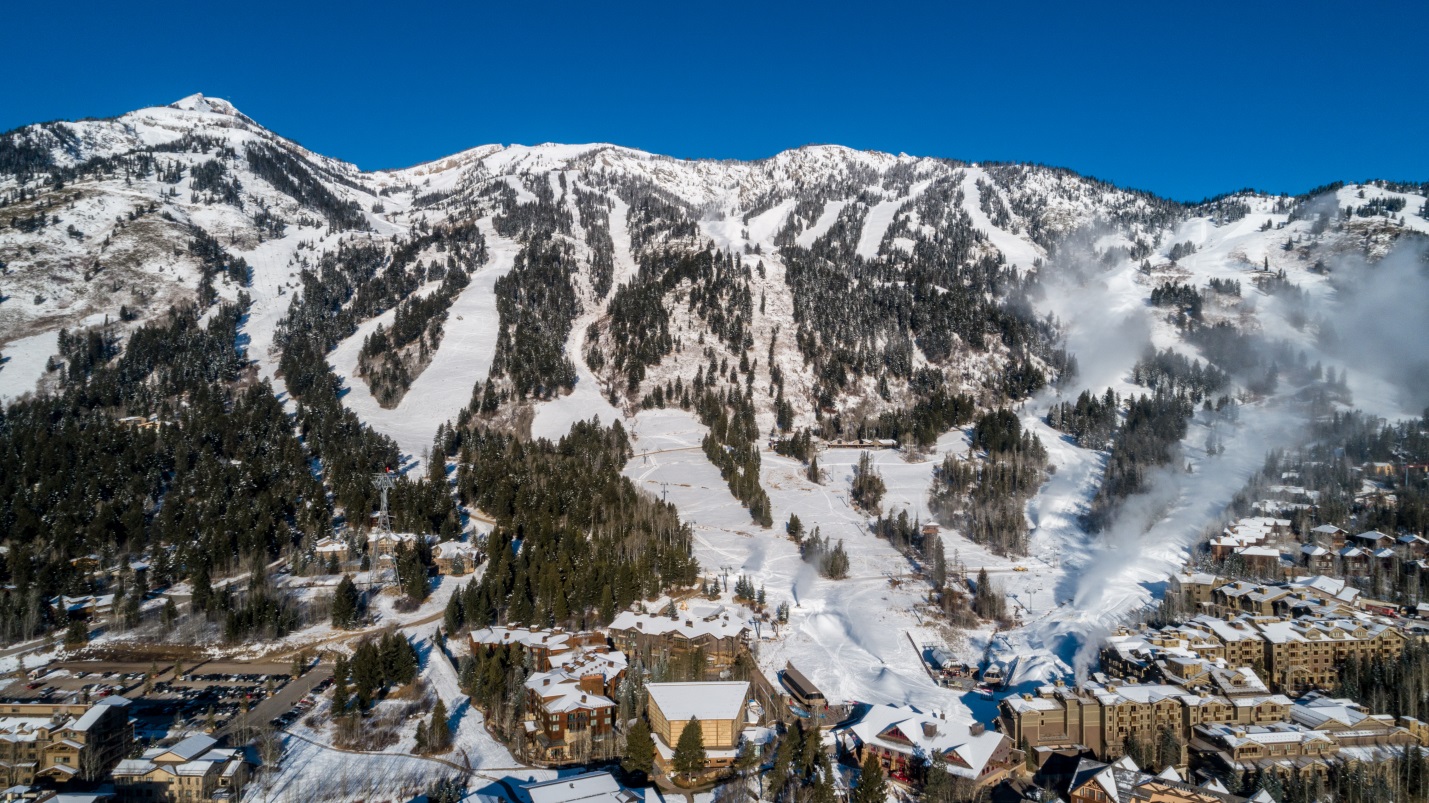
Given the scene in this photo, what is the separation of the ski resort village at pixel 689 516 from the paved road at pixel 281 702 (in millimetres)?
501

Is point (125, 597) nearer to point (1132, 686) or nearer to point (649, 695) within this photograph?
point (649, 695)

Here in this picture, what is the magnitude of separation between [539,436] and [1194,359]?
107 m

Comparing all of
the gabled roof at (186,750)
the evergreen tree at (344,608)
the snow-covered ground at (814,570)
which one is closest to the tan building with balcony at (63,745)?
the gabled roof at (186,750)

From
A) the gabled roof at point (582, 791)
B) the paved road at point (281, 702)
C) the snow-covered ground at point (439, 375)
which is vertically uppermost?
the snow-covered ground at point (439, 375)

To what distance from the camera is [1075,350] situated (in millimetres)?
148375

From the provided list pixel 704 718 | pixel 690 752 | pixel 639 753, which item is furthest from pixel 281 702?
pixel 690 752

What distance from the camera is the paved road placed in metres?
39.1

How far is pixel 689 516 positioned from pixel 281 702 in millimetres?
43728

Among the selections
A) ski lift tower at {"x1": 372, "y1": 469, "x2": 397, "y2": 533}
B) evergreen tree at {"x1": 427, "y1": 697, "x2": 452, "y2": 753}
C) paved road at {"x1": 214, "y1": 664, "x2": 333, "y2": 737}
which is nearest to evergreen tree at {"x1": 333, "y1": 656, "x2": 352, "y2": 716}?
paved road at {"x1": 214, "y1": 664, "x2": 333, "y2": 737}

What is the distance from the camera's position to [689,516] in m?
81.7

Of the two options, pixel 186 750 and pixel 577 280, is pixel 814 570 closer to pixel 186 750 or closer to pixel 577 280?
pixel 186 750

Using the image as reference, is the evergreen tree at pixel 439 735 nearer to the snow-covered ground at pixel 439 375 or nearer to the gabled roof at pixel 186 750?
the gabled roof at pixel 186 750

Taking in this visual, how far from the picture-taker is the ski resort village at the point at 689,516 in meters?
38.2

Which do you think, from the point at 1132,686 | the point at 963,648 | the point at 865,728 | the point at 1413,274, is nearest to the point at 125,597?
the point at 865,728
